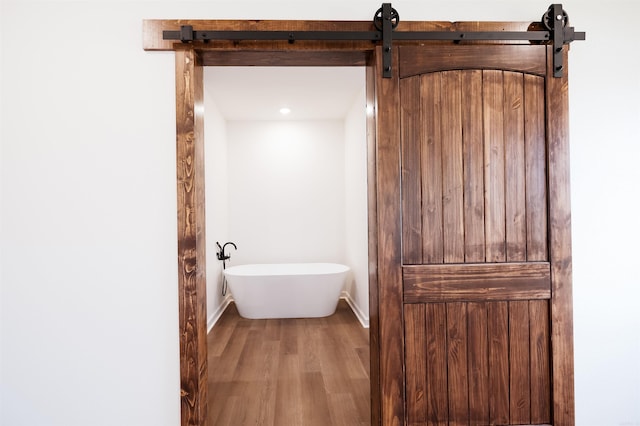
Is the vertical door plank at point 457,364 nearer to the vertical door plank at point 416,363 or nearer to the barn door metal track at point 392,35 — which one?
the vertical door plank at point 416,363

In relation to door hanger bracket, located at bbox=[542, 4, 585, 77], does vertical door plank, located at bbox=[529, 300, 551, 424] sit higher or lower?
lower

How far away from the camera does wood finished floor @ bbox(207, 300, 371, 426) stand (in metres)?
2.36

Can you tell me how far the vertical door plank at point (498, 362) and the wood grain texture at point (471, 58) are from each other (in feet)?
3.61

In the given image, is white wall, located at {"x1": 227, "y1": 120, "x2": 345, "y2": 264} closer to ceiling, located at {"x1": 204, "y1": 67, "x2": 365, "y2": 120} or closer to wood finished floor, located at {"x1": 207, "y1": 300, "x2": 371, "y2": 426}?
ceiling, located at {"x1": 204, "y1": 67, "x2": 365, "y2": 120}

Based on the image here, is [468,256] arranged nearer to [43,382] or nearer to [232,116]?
[43,382]

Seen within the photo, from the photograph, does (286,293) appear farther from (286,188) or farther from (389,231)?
(389,231)

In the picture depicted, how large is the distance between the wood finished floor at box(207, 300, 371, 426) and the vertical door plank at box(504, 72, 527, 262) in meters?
1.30

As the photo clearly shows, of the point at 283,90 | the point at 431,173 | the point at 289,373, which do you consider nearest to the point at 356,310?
the point at 289,373

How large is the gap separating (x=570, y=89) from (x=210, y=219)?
3550 millimetres

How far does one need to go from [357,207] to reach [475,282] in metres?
2.84

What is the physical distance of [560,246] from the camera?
1.85 meters

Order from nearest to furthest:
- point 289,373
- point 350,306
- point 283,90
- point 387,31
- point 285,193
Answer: point 387,31, point 289,373, point 283,90, point 350,306, point 285,193

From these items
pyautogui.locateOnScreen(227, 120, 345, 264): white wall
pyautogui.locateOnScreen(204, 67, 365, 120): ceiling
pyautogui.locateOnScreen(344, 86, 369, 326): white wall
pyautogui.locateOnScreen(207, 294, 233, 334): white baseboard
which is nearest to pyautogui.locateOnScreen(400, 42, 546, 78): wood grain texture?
pyautogui.locateOnScreen(204, 67, 365, 120): ceiling

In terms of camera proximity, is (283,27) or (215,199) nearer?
(283,27)
